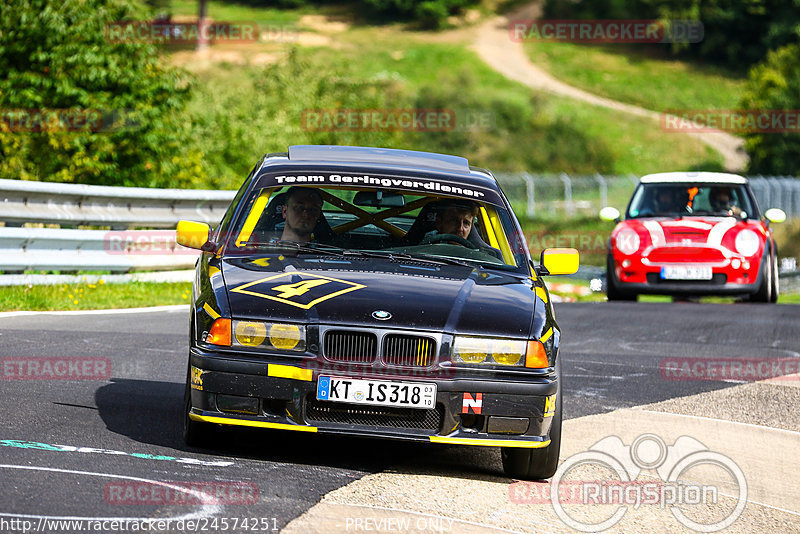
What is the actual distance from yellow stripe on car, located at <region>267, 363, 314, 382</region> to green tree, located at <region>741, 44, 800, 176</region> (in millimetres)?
58446

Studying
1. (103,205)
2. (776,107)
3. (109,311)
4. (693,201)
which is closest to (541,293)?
(109,311)

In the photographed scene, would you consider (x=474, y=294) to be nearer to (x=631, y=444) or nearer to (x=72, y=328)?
(x=631, y=444)

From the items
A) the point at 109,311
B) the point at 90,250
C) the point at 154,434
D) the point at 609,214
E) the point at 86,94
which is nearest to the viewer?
the point at 154,434

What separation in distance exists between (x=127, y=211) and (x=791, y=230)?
859 inches

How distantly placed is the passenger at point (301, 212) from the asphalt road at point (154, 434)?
1095mm

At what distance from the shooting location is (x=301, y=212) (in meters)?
7.11

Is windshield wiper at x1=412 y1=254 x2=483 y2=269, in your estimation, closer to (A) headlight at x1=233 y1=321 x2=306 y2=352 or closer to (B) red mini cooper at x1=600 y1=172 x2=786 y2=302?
(A) headlight at x1=233 y1=321 x2=306 y2=352

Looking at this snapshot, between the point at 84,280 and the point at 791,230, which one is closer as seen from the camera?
the point at 84,280

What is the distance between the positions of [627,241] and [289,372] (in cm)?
1058

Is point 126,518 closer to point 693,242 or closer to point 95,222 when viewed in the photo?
point 95,222

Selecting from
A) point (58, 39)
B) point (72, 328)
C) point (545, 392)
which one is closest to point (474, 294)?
point (545, 392)

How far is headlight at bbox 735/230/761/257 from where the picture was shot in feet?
50.8

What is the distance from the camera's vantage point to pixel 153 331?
10773 mm

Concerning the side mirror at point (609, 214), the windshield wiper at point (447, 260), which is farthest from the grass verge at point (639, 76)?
the windshield wiper at point (447, 260)
